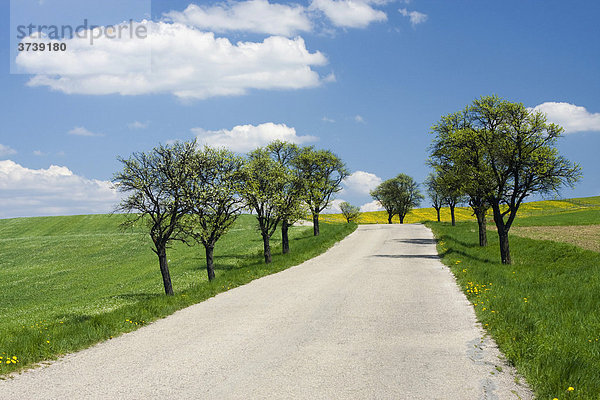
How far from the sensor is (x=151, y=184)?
2225 centimetres

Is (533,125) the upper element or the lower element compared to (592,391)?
upper

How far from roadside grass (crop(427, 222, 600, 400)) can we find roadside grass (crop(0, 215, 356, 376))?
1027 centimetres

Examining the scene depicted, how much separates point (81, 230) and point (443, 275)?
246 ft

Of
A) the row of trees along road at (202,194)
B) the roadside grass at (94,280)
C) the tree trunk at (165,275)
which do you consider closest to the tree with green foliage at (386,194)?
the roadside grass at (94,280)

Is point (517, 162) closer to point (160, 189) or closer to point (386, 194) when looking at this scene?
point (160, 189)

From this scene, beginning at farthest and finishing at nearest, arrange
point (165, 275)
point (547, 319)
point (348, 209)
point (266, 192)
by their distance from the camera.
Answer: point (348, 209)
point (266, 192)
point (165, 275)
point (547, 319)

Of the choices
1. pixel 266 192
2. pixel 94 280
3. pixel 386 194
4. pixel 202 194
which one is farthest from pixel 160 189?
pixel 386 194

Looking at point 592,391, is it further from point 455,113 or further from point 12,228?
point 12,228

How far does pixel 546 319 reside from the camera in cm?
1153

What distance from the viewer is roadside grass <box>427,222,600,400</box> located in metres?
7.41

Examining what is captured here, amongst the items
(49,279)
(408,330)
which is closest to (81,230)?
(49,279)

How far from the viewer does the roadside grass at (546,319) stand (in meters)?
7.41

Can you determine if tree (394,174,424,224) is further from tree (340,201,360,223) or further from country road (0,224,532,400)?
country road (0,224,532,400)

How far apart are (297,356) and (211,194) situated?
1695 cm
